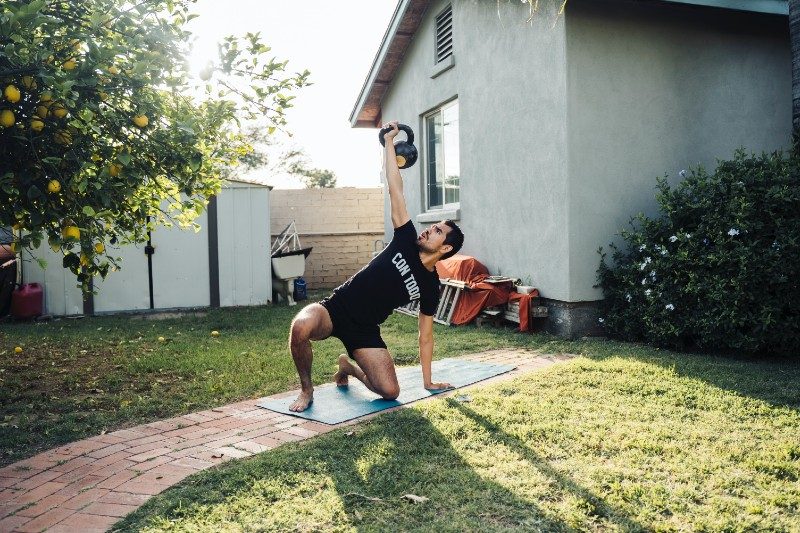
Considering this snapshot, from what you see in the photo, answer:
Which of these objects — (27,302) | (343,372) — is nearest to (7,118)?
(343,372)

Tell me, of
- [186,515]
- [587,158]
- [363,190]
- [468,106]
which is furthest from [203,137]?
[363,190]

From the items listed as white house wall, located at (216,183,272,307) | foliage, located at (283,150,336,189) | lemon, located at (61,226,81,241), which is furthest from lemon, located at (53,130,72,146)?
foliage, located at (283,150,336,189)

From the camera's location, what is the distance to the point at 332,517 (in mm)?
2861

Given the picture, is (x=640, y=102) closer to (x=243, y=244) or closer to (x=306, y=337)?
(x=306, y=337)

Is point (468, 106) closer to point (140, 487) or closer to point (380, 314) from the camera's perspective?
point (380, 314)

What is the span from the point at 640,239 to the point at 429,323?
311 cm

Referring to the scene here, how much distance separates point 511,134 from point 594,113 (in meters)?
1.36

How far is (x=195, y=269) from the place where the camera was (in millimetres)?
11516

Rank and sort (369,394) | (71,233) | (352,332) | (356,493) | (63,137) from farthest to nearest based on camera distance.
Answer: (369,394) < (352,332) < (63,137) < (71,233) < (356,493)

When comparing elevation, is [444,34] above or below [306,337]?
above

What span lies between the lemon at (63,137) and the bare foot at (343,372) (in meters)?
2.54

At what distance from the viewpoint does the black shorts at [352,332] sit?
4.64 meters

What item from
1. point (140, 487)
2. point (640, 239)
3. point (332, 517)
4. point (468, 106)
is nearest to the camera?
point (332, 517)

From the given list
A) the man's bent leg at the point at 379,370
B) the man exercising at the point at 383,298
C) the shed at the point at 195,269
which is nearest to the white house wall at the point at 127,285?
the shed at the point at 195,269
